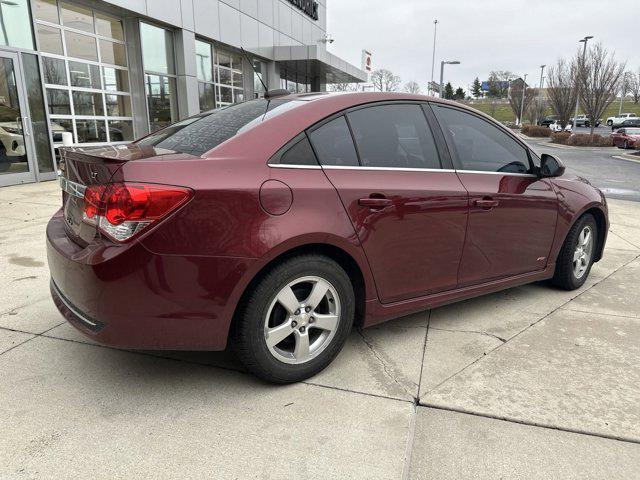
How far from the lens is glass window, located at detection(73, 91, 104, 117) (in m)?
11.1

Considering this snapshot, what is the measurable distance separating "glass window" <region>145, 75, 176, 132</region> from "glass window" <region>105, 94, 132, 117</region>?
547 mm

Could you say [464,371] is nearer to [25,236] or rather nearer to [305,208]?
[305,208]

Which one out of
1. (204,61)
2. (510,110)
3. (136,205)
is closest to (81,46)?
(204,61)

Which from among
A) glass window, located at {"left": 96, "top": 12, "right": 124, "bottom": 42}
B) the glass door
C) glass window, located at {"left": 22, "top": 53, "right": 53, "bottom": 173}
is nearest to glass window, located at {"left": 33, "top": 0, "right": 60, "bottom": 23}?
glass window, located at {"left": 22, "top": 53, "right": 53, "bottom": 173}

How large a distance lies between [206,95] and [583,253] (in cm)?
1367

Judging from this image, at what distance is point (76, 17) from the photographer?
432 inches

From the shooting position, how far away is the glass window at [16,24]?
30.1ft

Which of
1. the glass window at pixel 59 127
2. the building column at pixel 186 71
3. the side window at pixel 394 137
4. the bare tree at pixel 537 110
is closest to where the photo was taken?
the side window at pixel 394 137

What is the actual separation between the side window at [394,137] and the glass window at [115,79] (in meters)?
10.8

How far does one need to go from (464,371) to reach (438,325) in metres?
0.67

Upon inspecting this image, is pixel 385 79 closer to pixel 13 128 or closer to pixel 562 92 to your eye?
pixel 562 92

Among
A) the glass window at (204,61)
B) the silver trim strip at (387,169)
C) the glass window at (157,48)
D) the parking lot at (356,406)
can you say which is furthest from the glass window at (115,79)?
the silver trim strip at (387,169)

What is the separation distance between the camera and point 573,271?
4254 mm

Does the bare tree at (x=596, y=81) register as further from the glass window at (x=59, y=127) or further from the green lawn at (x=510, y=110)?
the green lawn at (x=510, y=110)
